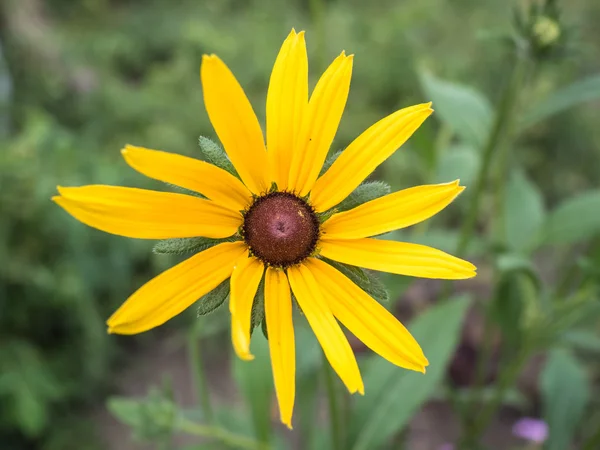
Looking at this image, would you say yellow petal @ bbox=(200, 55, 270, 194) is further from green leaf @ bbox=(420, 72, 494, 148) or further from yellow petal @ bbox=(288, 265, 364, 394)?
green leaf @ bbox=(420, 72, 494, 148)

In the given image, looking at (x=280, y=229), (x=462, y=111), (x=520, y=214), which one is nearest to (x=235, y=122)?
(x=280, y=229)

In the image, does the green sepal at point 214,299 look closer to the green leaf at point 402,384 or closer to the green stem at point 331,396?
the green stem at point 331,396

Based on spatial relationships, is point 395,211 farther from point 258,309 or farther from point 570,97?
point 570,97

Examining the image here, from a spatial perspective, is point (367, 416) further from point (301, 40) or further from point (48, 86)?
point (48, 86)

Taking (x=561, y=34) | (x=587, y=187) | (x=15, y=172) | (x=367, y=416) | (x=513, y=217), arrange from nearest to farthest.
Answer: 1. (x=561, y=34)
2. (x=367, y=416)
3. (x=513, y=217)
4. (x=15, y=172)
5. (x=587, y=187)

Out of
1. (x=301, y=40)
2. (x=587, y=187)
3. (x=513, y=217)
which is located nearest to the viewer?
(x=301, y=40)

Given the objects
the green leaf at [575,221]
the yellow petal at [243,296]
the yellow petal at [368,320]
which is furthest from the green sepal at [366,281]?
the green leaf at [575,221]

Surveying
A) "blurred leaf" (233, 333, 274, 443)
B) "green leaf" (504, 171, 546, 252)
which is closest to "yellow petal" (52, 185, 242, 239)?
"blurred leaf" (233, 333, 274, 443)

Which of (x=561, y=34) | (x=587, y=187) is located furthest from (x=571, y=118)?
(x=561, y=34)
